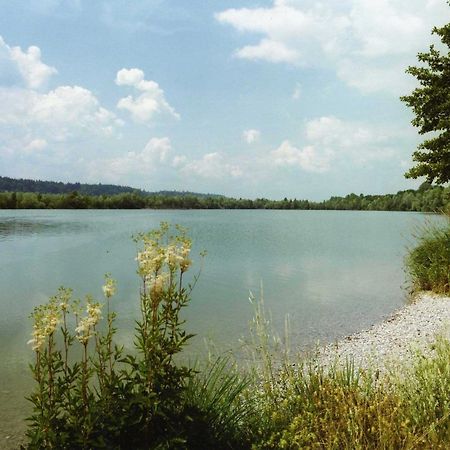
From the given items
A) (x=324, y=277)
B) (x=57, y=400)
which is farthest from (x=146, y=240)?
(x=324, y=277)

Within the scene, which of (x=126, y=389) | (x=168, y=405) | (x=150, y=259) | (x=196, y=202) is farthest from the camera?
(x=196, y=202)

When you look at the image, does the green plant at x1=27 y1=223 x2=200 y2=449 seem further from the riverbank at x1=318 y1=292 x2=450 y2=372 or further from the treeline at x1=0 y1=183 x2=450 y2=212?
the treeline at x1=0 y1=183 x2=450 y2=212

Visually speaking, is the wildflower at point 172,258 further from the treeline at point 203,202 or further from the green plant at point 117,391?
the treeline at point 203,202

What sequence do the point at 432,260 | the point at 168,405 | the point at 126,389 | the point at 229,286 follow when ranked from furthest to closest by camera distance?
the point at 229,286 → the point at 432,260 → the point at 168,405 → the point at 126,389

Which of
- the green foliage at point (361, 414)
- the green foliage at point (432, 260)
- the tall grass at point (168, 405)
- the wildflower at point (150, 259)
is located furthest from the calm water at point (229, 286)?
the wildflower at point (150, 259)

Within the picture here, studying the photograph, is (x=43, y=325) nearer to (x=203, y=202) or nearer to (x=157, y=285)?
(x=157, y=285)

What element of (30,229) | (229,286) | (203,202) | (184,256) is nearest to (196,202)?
(203,202)

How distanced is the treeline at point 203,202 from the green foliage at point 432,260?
295 feet

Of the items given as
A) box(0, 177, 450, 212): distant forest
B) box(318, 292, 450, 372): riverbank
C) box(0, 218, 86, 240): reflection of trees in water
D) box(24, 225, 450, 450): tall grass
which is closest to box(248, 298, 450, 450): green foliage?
box(24, 225, 450, 450): tall grass

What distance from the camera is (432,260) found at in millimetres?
16344

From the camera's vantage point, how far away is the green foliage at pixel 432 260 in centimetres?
1598

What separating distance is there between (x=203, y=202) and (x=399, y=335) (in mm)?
165771

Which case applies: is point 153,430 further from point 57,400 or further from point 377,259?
point 377,259

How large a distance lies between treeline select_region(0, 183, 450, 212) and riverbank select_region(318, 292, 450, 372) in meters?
94.1
